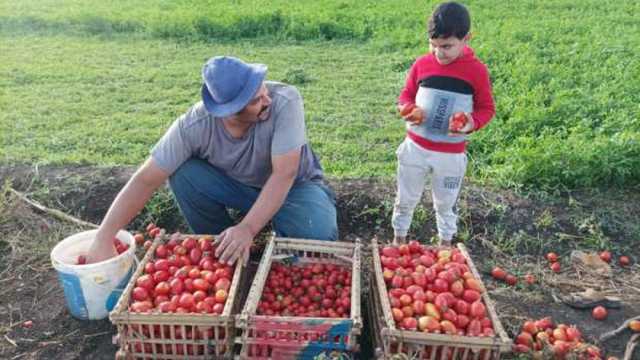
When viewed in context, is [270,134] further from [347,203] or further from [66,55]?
[66,55]

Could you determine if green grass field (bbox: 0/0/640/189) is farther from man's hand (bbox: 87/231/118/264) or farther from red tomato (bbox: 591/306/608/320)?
man's hand (bbox: 87/231/118/264)

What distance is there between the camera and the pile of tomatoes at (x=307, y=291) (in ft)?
9.66

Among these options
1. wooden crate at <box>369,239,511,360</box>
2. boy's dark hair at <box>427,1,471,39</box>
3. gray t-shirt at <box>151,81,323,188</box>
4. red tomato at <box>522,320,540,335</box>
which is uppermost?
boy's dark hair at <box>427,1,471,39</box>

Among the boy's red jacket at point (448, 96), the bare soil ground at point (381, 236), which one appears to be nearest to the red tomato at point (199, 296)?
the bare soil ground at point (381, 236)

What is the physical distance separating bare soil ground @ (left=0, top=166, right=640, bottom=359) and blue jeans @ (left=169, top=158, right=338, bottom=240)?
55cm

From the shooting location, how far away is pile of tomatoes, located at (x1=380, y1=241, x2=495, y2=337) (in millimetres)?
2633

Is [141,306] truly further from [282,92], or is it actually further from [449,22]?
[449,22]

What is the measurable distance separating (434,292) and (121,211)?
67.2 inches

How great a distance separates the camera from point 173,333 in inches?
105

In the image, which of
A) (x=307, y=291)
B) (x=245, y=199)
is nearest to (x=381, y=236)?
(x=245, y=199)

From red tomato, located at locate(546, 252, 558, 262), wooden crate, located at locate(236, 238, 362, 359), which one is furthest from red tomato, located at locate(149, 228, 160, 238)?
red tomato, located at locate(546, 252, 558, 262)

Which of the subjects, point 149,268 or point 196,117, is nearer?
point 149,268

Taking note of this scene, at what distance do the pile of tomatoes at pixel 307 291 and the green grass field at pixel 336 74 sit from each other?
191 cm

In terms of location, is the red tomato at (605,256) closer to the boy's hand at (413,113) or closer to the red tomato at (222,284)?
the boy's hand at (413,113)
